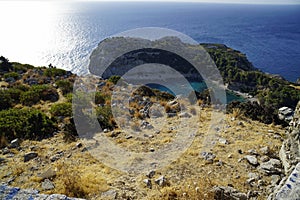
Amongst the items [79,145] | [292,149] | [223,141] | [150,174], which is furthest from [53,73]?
[292,149]

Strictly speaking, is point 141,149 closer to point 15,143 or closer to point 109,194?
point 109,194

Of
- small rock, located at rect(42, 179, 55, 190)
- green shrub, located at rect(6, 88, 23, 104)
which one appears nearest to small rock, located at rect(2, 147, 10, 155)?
small rock, located at rect(42, 179, 55, 190)

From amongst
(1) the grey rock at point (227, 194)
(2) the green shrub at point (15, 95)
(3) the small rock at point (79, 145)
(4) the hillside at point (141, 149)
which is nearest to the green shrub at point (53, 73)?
(4) the hillside at point (141, 149)

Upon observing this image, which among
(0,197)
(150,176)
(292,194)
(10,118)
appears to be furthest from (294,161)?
(10,118)

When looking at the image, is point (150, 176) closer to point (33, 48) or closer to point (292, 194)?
point (292, 194)

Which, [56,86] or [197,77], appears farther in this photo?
[197,77]

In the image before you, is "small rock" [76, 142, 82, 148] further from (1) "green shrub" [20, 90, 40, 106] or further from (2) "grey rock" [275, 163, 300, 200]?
(2) "grey rock" [275, 163, 300, 200]
